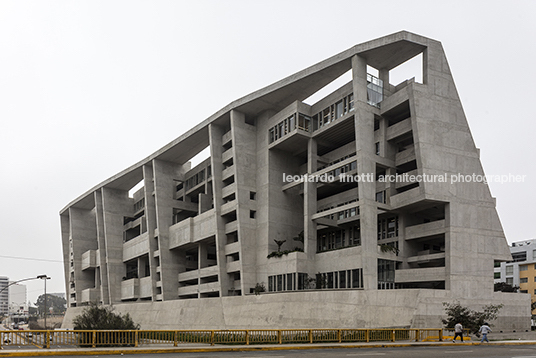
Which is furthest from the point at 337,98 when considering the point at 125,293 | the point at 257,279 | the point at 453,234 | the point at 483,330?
the point at 125,293

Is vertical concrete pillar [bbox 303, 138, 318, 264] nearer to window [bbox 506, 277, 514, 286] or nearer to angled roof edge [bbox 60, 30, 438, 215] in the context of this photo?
angled roof edge [bbox 60, 30, 438, 215]

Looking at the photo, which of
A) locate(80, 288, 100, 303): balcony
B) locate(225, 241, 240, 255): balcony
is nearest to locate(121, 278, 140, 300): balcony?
locate(80, 288, 100, 303): balcony

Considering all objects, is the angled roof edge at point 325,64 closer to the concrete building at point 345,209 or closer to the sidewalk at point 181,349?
the concrete building at point 345,209

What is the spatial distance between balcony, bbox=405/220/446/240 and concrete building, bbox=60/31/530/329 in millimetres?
93

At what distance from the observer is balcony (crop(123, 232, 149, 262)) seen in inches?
2929

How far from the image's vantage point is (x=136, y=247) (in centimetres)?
7806

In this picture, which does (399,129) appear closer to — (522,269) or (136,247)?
(136,247)

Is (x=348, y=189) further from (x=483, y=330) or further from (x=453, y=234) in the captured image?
(x=483, y=330)

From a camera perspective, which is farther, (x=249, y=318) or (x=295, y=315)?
(x=249, y=318)

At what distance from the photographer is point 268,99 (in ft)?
182

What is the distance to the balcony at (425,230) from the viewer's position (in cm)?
4426

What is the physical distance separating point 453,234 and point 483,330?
43.7 feet

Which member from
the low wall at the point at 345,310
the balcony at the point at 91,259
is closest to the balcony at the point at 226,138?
the low wall at the point at 345,310

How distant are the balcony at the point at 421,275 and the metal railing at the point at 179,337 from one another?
9369mm
